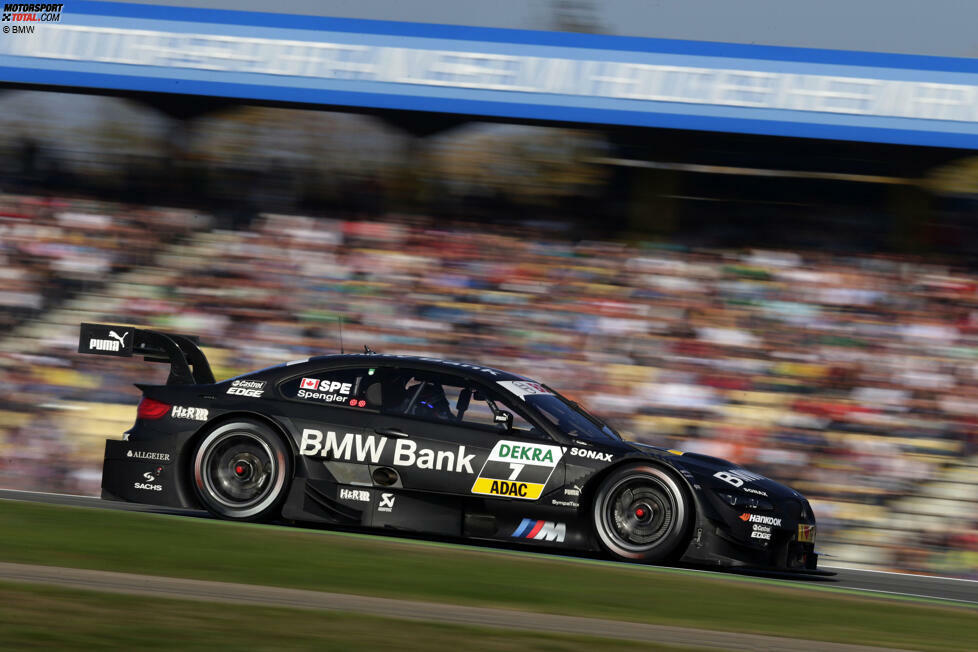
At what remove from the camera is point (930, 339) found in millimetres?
12570

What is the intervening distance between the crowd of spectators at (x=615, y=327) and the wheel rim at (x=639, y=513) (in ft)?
13.4

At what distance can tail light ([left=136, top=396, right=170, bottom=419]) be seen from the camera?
8945mm

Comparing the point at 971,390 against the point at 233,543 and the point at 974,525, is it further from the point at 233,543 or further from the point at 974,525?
the point at 233,543

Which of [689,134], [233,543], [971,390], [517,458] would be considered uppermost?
[689,134]

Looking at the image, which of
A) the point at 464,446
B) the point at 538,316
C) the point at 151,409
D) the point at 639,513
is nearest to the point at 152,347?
the point at 151,409

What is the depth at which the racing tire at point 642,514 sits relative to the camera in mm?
8039

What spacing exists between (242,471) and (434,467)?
138 cm

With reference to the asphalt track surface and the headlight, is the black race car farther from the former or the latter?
the asphalt track surface

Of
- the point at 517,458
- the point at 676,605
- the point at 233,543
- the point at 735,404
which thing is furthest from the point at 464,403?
the point at 735,404

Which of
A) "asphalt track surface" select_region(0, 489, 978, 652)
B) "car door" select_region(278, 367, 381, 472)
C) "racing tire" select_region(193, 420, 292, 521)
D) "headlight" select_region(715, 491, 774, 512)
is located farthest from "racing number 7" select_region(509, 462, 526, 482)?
"asphalt track surface" select_region(0, 489, 978, 652)

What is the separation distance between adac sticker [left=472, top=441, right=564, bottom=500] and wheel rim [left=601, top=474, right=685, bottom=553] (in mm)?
438

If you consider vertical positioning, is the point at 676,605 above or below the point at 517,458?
below

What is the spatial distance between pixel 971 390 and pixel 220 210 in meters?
8.22

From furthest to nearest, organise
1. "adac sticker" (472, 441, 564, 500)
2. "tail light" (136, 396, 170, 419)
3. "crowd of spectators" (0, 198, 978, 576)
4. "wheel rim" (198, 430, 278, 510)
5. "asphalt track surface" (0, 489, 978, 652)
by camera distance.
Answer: "crowd of spectators" (0, 198, 978, 576)
"tail light" (136, 396, 170, 419)
"wheel rim" (198, 430, 278, 510)
"adac sticker" (472, 441, 564, 500)
"asphalt track surface" (0, 489, 978, 652)
